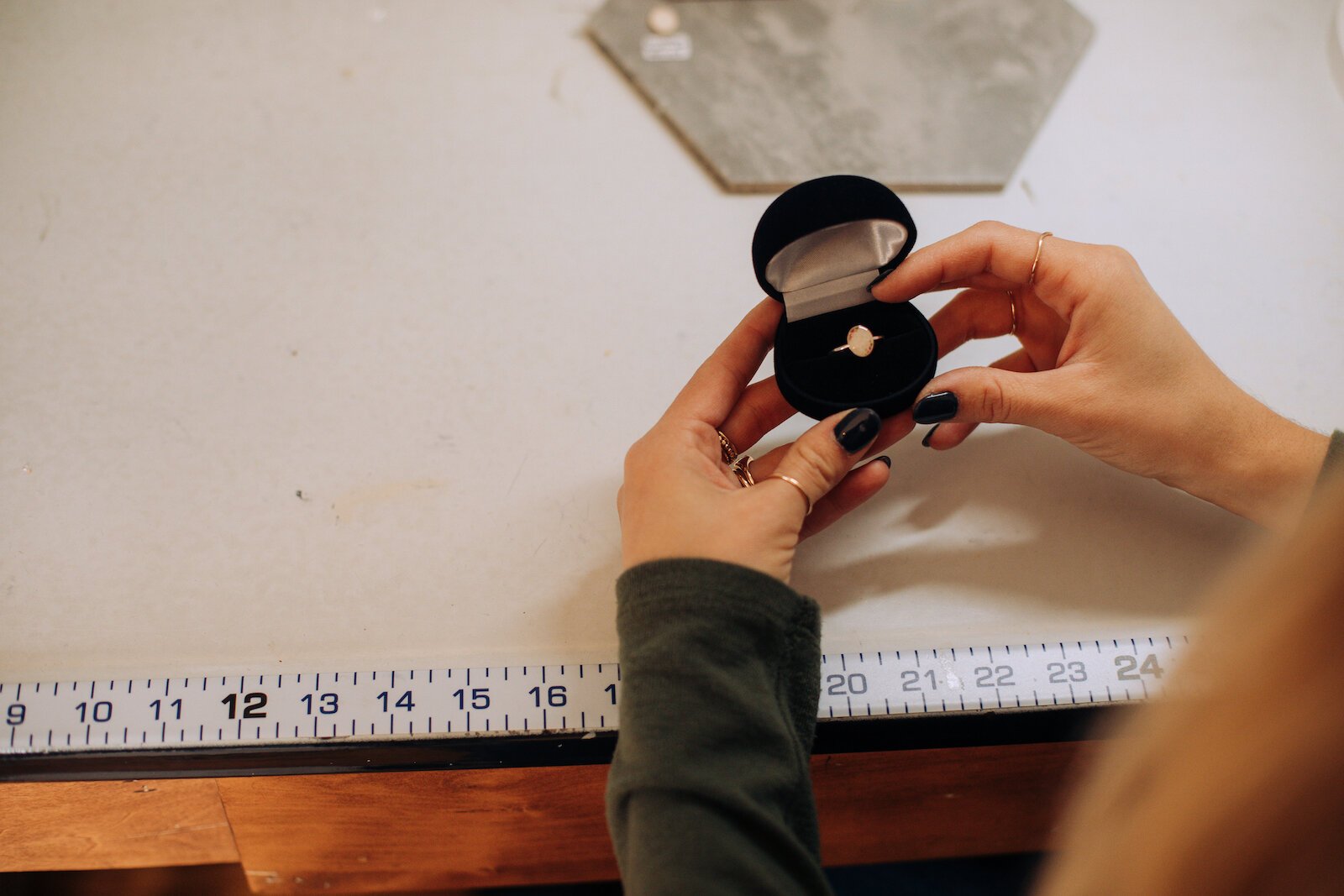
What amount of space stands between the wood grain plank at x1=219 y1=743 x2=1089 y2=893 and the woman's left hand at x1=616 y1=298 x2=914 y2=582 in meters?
0.27

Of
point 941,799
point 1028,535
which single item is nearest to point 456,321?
point 1028,535

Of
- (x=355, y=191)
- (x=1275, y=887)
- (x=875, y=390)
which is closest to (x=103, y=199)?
(x=355, y=191)

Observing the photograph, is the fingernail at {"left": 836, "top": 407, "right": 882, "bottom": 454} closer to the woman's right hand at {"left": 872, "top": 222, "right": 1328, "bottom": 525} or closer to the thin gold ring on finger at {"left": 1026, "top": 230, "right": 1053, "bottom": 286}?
the woman's right hand at {"left": 872, "top": 222, "right": 1328, "bottom": 525}

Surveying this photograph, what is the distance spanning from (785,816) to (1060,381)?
46 cm

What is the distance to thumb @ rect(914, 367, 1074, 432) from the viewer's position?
0.71 meters

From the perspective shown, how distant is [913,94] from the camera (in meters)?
1.05

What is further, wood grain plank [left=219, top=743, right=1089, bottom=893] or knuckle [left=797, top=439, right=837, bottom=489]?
wood grain plank [left=219, top=743, right=1089, bottom=893]

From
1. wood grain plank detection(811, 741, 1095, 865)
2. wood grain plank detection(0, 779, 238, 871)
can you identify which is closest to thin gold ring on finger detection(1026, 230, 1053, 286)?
wood grain plank detection(811, 741, 1095, 865)

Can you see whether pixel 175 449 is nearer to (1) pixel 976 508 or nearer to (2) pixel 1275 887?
(1) pixel 976 508

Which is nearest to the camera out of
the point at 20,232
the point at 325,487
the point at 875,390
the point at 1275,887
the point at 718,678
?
the point at 1275,887

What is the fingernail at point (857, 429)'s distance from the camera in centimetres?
68

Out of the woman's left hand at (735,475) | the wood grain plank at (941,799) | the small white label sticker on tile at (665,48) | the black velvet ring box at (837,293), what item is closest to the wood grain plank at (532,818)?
the wood grain plank at (941,799)

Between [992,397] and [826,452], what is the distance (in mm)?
175

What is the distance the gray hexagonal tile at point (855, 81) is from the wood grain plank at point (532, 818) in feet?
2.32
